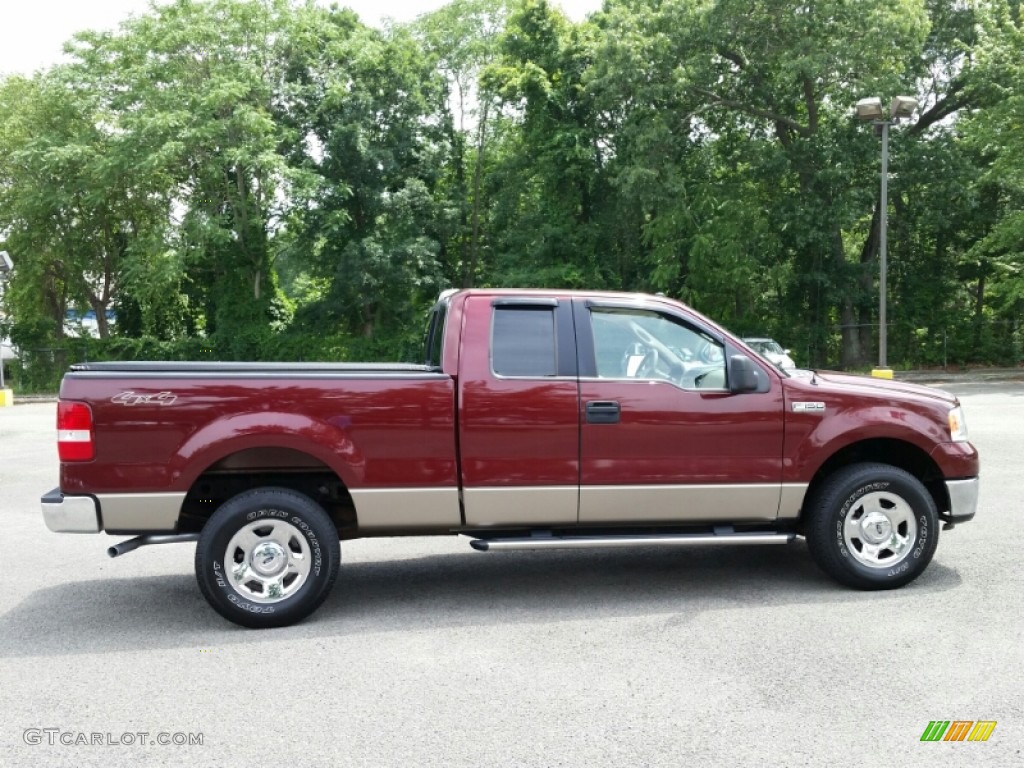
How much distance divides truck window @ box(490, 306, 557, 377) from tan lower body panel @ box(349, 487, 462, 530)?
0.84m

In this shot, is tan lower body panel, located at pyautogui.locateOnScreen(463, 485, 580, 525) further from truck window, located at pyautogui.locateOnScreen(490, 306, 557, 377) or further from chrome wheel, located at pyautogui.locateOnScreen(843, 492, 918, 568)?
chrome wheel, located at pyautogui.locateOnScreen(843, 492, 918, 568)

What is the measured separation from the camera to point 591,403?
5.63m

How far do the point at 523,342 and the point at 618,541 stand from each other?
1.36 metres

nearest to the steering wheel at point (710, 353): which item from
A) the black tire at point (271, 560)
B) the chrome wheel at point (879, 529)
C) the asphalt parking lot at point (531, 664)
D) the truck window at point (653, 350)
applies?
the truck window at point (653, 350)

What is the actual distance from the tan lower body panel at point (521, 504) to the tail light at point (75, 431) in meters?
2.19

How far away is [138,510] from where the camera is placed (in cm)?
536

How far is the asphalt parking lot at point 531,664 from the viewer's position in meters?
3.75

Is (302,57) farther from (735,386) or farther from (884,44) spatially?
(735,386)

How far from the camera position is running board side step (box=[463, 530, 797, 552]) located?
18.1ft

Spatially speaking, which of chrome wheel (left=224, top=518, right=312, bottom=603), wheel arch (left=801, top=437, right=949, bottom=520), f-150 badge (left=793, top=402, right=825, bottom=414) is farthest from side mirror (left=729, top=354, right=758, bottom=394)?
chrome wheel (left=224, top=518, right=312, bottom=603)

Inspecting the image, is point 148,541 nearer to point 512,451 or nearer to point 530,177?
point 512,451

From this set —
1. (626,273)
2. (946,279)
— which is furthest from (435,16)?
(946,279)

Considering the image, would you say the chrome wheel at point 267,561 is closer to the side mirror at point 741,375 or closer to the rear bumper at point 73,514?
the rear bumper at point 73,514

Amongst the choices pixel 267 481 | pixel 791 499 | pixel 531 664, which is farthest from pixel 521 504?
pixel 791 499
